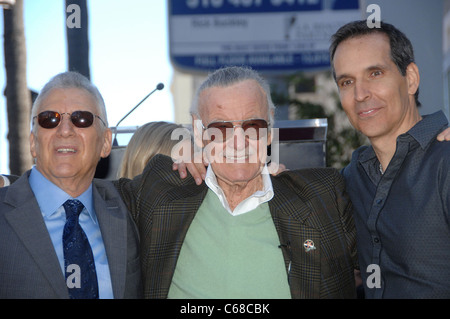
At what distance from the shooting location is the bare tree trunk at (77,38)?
4.55 m

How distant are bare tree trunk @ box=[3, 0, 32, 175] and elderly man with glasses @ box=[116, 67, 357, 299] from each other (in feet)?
12.6

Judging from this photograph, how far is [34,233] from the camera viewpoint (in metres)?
2.55

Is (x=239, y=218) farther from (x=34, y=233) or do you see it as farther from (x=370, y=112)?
(x=34, y=233)

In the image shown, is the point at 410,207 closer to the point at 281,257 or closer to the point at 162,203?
the point at 281,257

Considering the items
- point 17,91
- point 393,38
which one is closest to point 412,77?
point 393,38

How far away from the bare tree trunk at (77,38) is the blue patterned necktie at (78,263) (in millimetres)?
2226

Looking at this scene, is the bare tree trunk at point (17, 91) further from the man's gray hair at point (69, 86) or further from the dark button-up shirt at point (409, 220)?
the dark button-up shirt at point (409, 220)

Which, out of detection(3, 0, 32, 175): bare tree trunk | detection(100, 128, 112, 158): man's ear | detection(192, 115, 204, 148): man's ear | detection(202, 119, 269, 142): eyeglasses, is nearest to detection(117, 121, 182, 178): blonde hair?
detection(192, 115, 204, 148): man's ear

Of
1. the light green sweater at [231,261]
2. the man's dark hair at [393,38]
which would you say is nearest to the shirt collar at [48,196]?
the light green sweater at [231,261]
